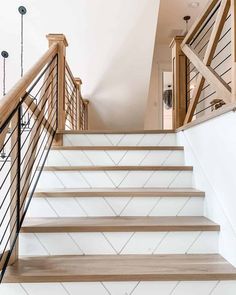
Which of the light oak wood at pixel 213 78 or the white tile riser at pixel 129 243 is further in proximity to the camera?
the light oak wood at pixel 213 78

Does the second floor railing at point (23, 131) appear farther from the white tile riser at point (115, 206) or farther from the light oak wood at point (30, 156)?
the white tile riser at point (115, 206)

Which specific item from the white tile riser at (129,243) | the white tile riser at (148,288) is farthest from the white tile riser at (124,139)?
the white tile riser at (148,288)

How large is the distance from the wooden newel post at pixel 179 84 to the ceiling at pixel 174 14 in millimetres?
2531

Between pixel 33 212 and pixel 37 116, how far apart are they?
70 cm

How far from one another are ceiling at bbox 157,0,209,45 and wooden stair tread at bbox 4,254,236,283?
15.9ft

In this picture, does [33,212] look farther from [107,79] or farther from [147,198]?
[107,79]

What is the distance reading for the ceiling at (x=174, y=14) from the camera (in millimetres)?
5070

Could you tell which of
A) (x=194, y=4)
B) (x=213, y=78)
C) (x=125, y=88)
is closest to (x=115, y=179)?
(x=213, y=78)

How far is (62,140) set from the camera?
9.15 feet

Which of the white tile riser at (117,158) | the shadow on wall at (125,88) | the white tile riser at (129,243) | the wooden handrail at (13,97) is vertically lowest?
the white tile riser at (129,243)

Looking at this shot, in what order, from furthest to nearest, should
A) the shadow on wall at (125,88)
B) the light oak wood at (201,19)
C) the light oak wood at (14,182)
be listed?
the shadow on wall at (125,88), the light oak wood at (201,19), the light oak wood at (14,182)

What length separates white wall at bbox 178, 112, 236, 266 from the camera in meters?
1.53

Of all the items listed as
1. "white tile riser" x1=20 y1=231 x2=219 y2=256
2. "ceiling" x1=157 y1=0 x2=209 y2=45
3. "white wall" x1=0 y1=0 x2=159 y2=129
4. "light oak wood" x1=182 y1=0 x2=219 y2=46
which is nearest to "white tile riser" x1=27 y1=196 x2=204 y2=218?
"white tile riser" x1=20 y1=231 x2=219 y2=256

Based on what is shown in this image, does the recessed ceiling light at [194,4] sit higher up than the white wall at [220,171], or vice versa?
the recessed ceiling light at [194,4]
